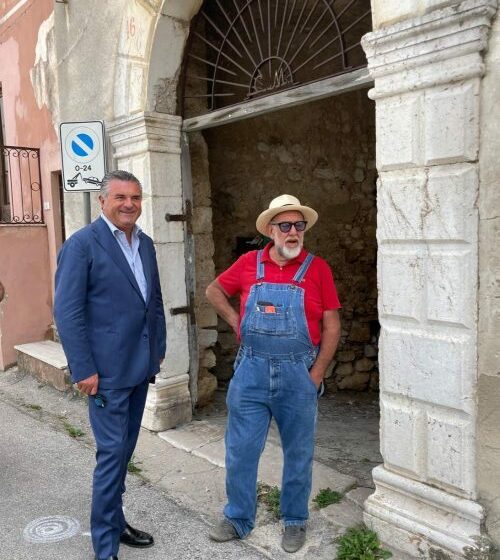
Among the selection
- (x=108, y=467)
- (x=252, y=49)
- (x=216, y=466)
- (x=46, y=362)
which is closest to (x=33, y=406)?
(x=46, y=362)

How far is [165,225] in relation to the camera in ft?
15.5

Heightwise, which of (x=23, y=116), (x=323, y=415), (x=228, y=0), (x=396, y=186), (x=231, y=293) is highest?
(x=228, y=0)

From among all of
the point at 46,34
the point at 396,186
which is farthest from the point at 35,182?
the point at 396,186

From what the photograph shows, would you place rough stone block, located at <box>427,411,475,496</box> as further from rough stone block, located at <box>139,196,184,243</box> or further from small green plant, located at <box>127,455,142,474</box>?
rough stone block, located at <box>139,196,184,243</box>

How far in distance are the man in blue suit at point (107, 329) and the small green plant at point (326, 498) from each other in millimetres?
1213

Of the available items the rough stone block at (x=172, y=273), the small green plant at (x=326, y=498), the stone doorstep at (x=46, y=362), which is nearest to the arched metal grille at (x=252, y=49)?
the rough stone block at (x=172, y=273)

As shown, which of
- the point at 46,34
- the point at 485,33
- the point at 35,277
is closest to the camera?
the point at 485,33

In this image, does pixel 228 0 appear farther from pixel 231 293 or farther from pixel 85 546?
pixel 85 546

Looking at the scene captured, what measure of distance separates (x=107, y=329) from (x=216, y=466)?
176cm

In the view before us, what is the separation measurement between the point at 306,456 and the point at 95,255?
1492mm

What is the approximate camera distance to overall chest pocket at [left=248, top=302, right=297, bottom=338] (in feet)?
8.83

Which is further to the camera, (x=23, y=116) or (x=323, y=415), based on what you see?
(x=23, y=116)

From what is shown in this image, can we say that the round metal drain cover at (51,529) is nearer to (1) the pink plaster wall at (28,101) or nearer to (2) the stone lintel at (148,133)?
(2) the stone lintel at (148,133)

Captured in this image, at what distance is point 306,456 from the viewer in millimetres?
2867
